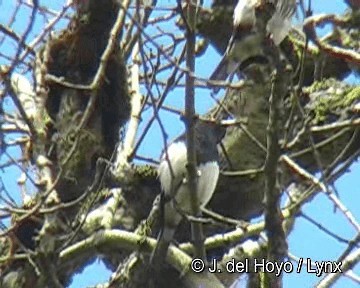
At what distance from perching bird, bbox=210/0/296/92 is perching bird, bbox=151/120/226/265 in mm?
165

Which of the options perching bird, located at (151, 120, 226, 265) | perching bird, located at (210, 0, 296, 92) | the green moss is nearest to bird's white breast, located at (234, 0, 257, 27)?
perching bird, located at (210, 0, 296, 92)

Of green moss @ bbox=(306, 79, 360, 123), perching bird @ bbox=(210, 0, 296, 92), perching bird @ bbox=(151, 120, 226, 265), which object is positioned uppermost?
perching bird @ bbox=(210, 0, 296, 92)

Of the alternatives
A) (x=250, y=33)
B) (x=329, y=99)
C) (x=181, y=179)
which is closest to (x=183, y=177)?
(x=181, y=179)

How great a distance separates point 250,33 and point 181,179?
0.41m

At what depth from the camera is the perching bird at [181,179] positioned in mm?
2565

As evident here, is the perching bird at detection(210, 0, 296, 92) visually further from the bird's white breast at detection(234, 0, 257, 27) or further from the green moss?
the green moss

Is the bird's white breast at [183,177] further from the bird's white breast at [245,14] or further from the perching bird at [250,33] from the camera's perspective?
the bird's white breast at [245,14]

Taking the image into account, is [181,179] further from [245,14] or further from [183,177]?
[245,14]

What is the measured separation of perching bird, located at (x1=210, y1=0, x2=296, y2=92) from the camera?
245cm

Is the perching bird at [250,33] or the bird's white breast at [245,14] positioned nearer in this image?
the perching bird at [250,33]

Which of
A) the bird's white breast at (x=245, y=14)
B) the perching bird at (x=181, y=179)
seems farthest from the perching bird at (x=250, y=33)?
the perching bird at (x=181, y=179)

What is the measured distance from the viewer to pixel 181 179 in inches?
104

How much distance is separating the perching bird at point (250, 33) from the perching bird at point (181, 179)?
0.54ft

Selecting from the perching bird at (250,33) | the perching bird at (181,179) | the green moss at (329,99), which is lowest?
the perching bird at (181,179)
